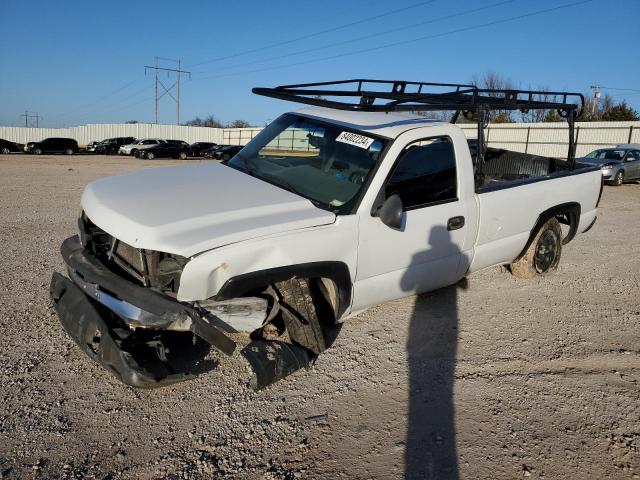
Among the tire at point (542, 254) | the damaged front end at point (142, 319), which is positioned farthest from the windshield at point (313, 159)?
the tire at point (542, 254)

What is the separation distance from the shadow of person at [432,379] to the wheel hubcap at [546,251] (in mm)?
1281

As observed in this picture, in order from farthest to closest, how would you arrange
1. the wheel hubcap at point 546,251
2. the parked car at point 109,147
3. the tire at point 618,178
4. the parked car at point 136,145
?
the parked car at point 109,147
the parked car at point 136,145
the tire at point 618,178
the wheel hubcap at point 546,251

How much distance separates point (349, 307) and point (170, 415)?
146 centimetres

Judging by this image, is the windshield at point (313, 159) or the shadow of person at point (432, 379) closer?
the shadow of person at point (432, 379)

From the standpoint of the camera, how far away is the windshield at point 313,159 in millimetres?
3896

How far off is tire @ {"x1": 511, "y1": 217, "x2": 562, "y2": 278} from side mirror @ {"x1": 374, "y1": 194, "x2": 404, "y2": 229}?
273 centimetres

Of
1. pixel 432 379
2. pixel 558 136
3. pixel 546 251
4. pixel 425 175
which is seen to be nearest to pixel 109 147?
pixel 558 136

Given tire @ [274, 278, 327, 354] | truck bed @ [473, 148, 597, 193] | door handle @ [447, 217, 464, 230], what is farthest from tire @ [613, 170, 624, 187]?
tire @ [274, 278, 327, 354]

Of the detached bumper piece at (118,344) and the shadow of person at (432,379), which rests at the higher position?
the detached bumper piece at (118,344)

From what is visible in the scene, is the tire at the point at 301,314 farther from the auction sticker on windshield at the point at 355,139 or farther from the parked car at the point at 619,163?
the parked car at the point at 619,163

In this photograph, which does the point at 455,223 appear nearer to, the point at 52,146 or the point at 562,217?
the point at 562,217

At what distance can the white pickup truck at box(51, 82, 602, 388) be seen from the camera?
3055mm

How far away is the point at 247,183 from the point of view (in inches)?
158

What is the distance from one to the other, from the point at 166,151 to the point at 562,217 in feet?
111
